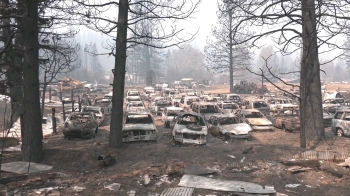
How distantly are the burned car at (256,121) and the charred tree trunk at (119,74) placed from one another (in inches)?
295

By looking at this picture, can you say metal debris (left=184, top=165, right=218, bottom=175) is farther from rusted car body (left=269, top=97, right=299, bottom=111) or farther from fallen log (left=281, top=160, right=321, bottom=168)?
rusted car body (left=269, top=97, right=299, bottom=111)

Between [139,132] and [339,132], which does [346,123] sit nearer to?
[339,132]

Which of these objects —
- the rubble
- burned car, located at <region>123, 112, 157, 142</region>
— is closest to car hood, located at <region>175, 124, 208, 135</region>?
burned car, located at <region>123, 112, 157, 142</region>

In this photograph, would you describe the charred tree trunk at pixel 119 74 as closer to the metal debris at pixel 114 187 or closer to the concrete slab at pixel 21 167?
the concrete slab at pixel 21 167

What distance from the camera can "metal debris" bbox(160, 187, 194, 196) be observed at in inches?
246

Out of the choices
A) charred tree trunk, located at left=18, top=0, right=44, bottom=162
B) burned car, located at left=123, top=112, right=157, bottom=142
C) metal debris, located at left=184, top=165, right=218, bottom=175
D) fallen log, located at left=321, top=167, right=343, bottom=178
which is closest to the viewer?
fallen log, located at left=321, top=167, right=343, bottom=178

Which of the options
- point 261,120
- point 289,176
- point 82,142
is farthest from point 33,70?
point 261,120

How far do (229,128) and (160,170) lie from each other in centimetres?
690

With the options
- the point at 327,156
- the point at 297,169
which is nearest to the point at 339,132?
the point at 327,156

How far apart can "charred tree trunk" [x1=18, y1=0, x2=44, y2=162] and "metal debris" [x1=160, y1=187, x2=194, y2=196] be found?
5.06 meters

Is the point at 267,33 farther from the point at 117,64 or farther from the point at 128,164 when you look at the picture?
the point at 128,164

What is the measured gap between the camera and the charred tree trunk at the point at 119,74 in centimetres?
1134

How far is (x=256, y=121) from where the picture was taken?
1625cm

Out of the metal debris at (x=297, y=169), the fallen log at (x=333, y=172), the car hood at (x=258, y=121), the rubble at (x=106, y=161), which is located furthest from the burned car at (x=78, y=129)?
the fallen log at (x=333, y=172)
